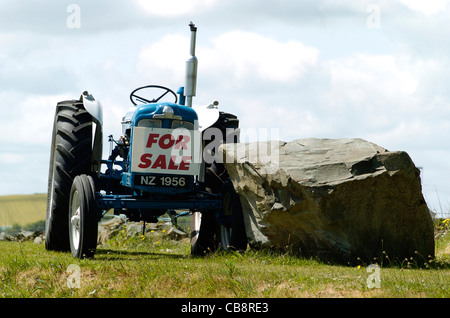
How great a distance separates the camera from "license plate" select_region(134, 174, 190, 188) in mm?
8938

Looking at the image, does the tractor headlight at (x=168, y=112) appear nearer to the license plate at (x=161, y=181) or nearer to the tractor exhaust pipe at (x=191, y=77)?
the license plate at (x=161, y=181)

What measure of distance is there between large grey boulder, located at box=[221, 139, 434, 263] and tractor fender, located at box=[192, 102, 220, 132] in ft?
2.85

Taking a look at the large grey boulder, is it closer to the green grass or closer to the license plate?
the green grass

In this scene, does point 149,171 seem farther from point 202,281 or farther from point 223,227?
point 202,281

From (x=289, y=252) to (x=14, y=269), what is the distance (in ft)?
10.9

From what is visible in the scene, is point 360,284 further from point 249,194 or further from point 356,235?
point 249,194

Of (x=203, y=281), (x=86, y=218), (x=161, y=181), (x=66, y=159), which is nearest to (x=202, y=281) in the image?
(x=203, y=281)

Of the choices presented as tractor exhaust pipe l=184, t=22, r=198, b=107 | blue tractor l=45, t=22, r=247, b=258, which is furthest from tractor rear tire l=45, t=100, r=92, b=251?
tractor exhaust pipe l=184, t=22, r=198, b=107

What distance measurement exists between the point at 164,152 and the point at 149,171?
31 cm

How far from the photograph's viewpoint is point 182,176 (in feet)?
29.8

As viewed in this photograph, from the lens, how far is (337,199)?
8305 millimetres

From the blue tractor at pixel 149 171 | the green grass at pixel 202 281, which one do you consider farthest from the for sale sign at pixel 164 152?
the green grass at pixel 202 281
